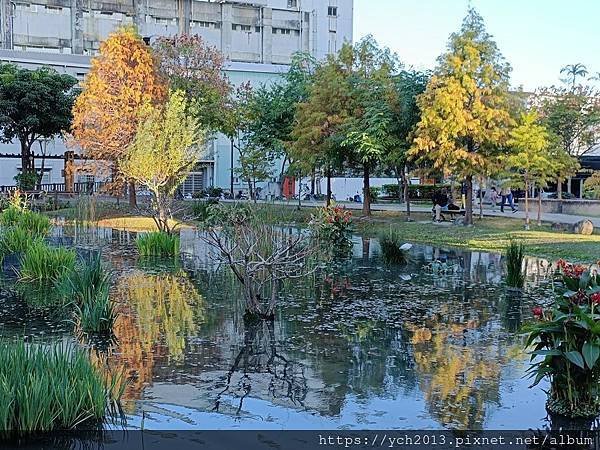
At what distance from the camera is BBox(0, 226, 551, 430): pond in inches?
231

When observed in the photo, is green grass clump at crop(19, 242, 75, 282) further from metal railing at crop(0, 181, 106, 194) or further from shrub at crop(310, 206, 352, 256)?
metal railing at crop(0, 181, 106, 194)

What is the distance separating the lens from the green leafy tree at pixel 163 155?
20547mm

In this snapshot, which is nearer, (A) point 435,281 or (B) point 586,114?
(A) point 435,281

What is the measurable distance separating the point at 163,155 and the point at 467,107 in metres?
10.0

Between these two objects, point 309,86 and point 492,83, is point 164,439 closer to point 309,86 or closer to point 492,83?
point 492,83

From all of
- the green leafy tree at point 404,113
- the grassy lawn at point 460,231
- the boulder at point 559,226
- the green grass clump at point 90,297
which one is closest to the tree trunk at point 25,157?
the grassy lawn at point 460,231

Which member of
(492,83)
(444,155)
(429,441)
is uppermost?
(492,83)

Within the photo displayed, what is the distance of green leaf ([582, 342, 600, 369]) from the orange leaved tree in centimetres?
2406

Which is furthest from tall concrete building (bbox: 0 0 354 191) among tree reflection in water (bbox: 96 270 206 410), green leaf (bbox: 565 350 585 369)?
green leaf (bbox: 565 350 585 369)

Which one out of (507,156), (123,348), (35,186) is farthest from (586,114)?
(123,348)

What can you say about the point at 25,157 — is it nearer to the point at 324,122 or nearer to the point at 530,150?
the point at 324,122

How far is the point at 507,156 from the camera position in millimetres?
24953

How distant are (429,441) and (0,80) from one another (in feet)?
121

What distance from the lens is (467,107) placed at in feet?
81.0
